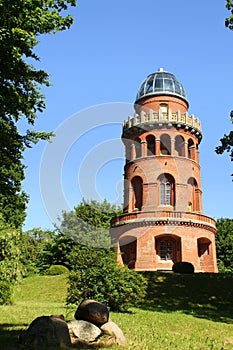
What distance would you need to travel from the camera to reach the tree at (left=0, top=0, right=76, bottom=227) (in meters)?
8.56

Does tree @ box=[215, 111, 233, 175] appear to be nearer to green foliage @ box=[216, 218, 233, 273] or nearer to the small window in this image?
the small window

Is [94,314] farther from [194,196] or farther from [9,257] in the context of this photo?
[194,196]

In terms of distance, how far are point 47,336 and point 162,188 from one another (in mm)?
25084

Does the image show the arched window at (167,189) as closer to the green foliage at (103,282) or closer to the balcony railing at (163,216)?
the balcony railing at (163,216)

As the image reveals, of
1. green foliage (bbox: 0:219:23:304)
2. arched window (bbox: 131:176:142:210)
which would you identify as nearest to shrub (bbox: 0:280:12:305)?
green foliage (bbox: 0:219:23:304)

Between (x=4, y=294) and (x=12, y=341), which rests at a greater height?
(x=4, y=294)

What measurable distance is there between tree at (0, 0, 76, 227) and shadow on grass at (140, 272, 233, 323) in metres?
9.30

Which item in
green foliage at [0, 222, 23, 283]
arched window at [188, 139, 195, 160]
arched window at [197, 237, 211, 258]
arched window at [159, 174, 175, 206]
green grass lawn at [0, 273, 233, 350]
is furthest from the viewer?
arched window at [188, 139, 195, 160]

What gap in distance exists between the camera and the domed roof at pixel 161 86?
35.1 metres

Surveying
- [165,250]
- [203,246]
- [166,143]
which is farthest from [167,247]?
[166,143]

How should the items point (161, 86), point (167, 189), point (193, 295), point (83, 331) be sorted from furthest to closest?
1. point (161, 86)
2. point (167, 189)
3. point (193, 295)
4. point (83, 331)

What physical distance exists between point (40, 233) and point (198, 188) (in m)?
39.3

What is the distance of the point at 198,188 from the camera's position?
3303 cm

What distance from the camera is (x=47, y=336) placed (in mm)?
7172
